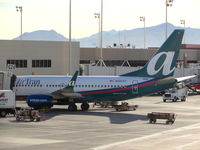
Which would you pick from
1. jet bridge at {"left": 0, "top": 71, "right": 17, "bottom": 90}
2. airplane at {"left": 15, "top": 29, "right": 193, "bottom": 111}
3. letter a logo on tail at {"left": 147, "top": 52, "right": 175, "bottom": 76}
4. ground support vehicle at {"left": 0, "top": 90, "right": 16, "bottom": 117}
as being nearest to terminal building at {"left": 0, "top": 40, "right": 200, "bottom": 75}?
jet bridge at {"left": 0, "top": 71, "right": 17, "bottom": 90}

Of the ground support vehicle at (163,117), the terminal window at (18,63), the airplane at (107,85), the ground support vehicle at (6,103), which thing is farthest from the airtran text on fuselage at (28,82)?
the terminal window at (18,63)

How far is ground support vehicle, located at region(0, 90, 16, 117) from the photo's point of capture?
2053 inches

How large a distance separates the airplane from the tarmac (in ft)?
10.2

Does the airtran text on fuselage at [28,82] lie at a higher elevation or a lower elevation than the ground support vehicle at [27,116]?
higher

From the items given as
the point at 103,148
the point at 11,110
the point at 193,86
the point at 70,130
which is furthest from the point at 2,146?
the point at 193,86

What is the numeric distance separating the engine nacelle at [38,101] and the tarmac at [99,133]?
2660 mm

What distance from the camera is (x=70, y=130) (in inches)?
1655

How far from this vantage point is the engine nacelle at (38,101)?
57.8 m

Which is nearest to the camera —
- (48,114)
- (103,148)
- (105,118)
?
(103,148)

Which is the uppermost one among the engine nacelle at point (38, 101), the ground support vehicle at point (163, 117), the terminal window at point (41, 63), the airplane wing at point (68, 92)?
the terminal window at point (41, 63)

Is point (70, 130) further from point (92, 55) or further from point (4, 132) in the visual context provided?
point (92, 55)

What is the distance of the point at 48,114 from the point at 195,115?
16.1 m

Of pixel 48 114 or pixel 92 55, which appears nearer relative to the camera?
pixel 48 114

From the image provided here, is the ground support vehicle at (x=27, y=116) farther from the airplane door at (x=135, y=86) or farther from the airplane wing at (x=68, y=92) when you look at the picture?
the airplane door at (x=135, y=86)
